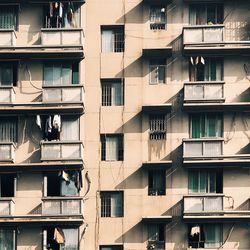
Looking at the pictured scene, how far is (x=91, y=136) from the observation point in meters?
54.8

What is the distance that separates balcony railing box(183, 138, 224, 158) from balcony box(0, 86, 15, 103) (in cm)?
928

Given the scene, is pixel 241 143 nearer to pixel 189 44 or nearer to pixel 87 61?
pixel 189 44

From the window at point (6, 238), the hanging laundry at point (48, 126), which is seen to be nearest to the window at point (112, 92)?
the hanging laundry at point (48, 126)

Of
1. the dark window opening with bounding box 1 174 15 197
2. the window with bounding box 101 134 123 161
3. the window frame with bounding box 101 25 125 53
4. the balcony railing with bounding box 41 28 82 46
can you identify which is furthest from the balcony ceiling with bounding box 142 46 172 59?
the dark window opening with bounding box 1 174 15 197

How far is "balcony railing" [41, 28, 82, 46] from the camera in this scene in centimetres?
5512

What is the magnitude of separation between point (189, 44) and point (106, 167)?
25.3 ft

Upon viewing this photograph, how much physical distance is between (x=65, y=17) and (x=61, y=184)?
899 centimetres

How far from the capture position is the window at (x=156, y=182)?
54.3m

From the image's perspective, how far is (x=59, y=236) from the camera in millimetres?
53219

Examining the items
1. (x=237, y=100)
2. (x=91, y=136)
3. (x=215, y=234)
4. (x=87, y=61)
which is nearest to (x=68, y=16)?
(x=87, y=61)

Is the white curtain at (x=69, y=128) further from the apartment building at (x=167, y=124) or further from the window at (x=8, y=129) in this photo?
the window at (x=8, y=129)

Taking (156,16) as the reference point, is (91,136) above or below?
below

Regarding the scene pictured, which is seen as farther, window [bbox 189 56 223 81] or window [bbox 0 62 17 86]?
window [bbox 0 62 17 86]

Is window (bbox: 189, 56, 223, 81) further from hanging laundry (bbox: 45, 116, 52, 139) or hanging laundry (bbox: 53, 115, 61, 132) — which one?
hanging laundry (bbox: 45, 116, 52, 139)
